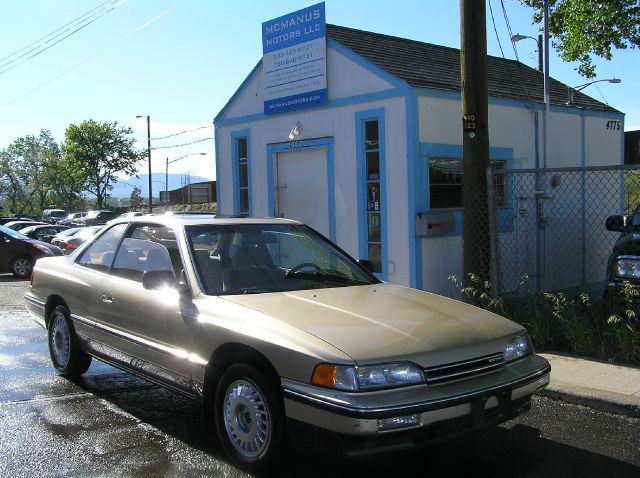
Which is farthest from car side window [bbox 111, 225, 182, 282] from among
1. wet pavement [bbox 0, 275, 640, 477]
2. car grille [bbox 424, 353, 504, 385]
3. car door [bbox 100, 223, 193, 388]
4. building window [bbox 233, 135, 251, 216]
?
building window [bbox 233, 135, 251, 216]

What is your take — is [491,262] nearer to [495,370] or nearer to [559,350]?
[559,350]

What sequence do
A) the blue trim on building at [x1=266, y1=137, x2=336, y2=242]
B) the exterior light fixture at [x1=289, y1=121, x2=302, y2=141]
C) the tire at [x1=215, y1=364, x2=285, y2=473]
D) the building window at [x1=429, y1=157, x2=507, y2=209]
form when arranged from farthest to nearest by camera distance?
the exterior light fixture at [x1=289, y1=121, x2=302, y2=141] → the blue trim on building at [x1=266, y1=137, x2=336, y2=242] → the building window at [x1=429, y1=157, x2=507, y2=209] → the tire at [x1=215, y1=364, x2=285, y2=473]

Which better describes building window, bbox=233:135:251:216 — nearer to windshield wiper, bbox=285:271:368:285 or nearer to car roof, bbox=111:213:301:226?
car roof, bbox=111:213:301:226

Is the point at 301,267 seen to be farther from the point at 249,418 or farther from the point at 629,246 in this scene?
the point at 629,246

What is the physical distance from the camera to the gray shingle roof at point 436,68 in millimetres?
9297

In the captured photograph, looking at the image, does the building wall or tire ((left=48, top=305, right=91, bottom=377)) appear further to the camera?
the building wall

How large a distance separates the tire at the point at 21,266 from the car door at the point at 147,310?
11788 mm

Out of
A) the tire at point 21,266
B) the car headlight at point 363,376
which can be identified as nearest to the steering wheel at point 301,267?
the car headlight at point 363,376

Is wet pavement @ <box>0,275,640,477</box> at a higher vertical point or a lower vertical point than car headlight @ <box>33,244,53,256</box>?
lower

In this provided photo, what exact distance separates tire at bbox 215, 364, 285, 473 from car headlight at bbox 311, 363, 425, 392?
39 centimetres

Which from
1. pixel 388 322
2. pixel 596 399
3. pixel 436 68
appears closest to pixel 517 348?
pixel 388 322

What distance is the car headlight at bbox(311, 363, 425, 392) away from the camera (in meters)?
3.14

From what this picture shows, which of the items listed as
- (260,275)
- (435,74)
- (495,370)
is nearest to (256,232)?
(260,275)

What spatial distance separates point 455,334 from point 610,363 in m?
2.95
